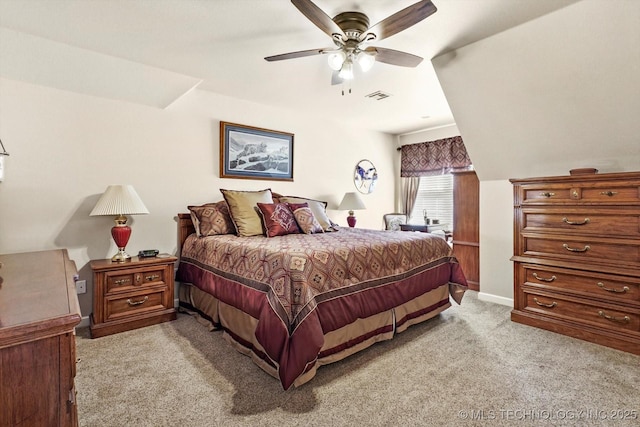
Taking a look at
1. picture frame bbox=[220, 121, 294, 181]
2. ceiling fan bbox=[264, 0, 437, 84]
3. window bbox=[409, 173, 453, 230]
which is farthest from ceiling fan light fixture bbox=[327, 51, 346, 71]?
window bbox=[409, 173, 453, 230]

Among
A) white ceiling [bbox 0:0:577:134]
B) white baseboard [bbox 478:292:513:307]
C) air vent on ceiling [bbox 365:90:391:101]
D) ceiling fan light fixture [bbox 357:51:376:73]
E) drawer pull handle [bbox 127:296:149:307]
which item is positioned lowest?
white baseboard [bbox 478:292:513:307]

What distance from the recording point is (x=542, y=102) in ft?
8.58

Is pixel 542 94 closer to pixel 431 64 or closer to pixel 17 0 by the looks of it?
pixel 431 64

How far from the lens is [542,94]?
8.39 ft

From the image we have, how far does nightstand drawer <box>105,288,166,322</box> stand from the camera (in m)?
2.59

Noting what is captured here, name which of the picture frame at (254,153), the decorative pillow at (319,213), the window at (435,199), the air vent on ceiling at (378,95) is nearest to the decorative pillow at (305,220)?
the decorative pillow at (319,213)

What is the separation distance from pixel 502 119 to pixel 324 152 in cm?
238

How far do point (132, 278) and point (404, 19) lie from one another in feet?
9.31

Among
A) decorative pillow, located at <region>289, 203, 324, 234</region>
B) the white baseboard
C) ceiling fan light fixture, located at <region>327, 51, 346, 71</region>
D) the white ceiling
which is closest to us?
the white ceiling

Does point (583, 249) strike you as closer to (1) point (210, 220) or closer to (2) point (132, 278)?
(1) point (210, 220)

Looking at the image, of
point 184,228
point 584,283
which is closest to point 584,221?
point 584,283

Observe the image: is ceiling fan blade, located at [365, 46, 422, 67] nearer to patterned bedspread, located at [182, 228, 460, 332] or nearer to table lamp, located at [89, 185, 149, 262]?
patterned bedspread, located at [182, 228, 460, 332]

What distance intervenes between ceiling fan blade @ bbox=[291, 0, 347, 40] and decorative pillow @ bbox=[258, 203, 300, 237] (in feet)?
5.47

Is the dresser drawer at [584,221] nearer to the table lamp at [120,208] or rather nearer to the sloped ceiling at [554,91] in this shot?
the sloped ceiling at [554,91]
